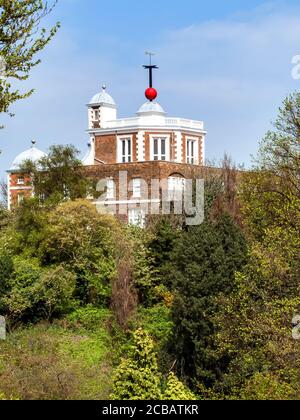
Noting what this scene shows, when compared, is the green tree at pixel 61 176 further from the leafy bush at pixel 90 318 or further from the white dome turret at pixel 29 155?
the white dome turret at pixel 29 155

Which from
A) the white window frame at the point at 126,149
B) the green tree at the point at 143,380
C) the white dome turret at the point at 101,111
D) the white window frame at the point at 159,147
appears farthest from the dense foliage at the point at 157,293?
the white dome turret at the point at 101,111

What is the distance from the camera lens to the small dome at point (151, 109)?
70.2 meters

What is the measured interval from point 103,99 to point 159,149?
20.6 ft

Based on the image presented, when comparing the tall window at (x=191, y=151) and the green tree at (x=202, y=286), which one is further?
the tall window at (x=191, y=151)

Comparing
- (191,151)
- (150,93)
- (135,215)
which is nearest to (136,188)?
(135,215)

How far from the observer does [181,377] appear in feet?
130

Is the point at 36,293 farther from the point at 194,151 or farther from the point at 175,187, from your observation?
the point at 194,151

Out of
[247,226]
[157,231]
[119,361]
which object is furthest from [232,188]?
[119,361]

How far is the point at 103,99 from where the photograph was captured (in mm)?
73188

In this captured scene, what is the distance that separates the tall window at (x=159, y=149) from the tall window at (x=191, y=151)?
155 centimetres

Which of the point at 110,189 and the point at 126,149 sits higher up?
the point at 126,149

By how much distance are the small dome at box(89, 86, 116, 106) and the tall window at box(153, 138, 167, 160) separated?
539cm

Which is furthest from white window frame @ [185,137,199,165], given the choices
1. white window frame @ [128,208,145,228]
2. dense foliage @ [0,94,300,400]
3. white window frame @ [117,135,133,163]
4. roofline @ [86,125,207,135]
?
dense foliage @ [0,94,300,400]

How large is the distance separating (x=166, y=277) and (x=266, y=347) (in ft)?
46.8
